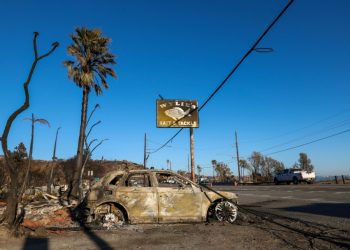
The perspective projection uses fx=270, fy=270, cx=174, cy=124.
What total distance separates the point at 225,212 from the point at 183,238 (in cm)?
202

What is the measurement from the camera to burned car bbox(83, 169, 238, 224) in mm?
7059

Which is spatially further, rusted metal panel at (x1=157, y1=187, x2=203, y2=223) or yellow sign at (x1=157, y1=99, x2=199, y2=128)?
yellow sign at (x1=157, y1=99, x2=199, y2=128)

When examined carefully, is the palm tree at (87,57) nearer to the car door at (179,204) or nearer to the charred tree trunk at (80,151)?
the charred tree trunk at (80,151)

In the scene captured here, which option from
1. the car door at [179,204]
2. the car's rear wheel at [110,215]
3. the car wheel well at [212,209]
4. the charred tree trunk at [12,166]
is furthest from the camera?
the car wheel well at [212,209]

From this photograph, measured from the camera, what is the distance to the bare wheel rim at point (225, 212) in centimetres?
739

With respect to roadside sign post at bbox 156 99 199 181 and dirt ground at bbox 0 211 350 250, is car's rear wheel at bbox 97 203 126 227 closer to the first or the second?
dirt ground at bbox 0 211 350 250

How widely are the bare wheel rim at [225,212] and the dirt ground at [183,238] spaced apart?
0.26 m

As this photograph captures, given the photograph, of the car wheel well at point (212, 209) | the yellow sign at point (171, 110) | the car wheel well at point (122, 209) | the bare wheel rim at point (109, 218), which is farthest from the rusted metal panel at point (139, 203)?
the yellow sign at point (171, 110)

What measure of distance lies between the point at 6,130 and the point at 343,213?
401 inches

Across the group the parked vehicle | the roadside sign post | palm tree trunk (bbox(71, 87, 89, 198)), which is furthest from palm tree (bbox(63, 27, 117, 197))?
the parked vehicle

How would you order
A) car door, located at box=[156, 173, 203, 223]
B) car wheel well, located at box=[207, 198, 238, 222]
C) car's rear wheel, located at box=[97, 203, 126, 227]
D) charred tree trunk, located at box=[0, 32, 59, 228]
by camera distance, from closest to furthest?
charred tree trunk, located at box=[0, 32, 59, 228] → car's rear wheel, located at box=[97, 203, 126, 227] → car door, located at box=[156, 173, 203, 223] → car wheel well, located at box=[207, 198, 238, 222]

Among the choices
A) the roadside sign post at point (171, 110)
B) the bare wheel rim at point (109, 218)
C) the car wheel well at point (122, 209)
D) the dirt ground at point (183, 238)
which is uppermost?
the roadside sign post at point (171, 110)

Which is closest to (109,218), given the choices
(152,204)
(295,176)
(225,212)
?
(152,204)

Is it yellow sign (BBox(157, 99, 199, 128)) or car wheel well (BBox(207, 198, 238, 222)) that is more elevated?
yellow sign (BBox(157, 99, 199, 128))
